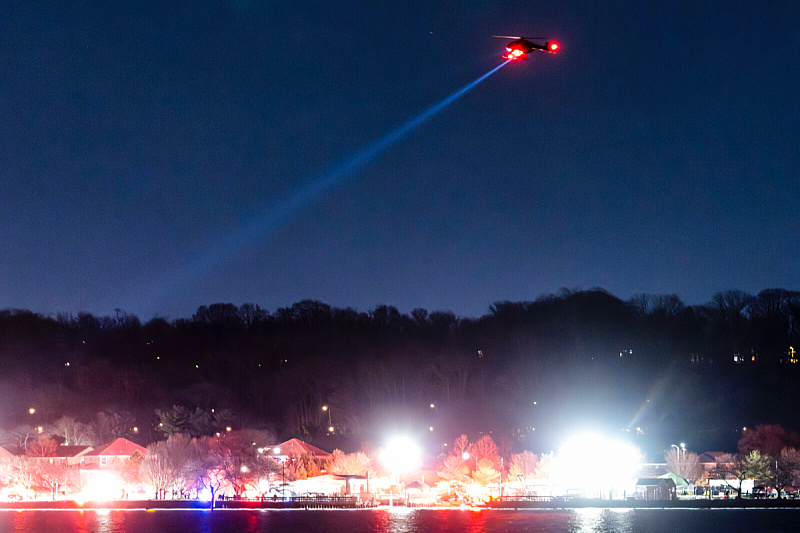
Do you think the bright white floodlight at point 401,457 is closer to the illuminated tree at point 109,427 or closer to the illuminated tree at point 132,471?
the illuminated tree at point 132,471

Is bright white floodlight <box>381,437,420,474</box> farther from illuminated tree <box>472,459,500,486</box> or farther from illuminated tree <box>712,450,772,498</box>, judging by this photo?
illuminated tree <box>712,450,772,498</box>

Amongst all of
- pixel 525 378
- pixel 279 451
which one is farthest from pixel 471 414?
pixel 279 451

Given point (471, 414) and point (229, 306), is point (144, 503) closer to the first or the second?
point (471, 414)

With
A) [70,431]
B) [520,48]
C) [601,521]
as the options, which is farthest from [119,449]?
[520,48]

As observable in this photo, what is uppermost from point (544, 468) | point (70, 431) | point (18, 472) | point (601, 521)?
point (70, 431)

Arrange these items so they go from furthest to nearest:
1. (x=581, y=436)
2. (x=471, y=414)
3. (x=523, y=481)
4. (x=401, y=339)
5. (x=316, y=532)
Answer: (x=401, y=339)
(x=471, y=414)
(x=581, y=436)
(x=523, y=481)
(x=316, y=532)

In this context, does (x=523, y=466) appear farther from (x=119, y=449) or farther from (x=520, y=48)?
(x=520, y=48)
